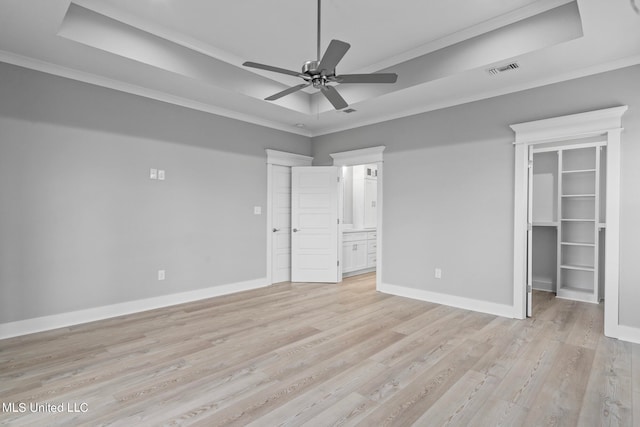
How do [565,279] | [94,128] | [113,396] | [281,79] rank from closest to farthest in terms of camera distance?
[113,396]
[94,128]
[281,79]
[565,279]

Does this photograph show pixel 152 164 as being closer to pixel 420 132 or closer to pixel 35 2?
pixel 35 2

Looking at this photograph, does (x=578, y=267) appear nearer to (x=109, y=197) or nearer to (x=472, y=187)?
(x=472, y=187)

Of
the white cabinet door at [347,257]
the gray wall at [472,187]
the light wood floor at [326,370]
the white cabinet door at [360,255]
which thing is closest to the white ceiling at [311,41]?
the gray wall at [472,187]

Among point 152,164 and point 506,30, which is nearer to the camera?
point 506,30

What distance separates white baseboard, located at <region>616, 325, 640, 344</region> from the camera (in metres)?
3.06

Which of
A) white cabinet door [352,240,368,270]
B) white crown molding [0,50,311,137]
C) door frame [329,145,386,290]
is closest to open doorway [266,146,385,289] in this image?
door frame [329,145,386,290]

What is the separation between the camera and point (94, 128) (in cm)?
363

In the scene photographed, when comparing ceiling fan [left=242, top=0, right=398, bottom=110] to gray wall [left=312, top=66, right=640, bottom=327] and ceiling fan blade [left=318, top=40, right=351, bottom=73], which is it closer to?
ceiling fan blade [left=318, top=40, right=351, bottom=73]

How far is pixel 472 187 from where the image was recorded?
414cm

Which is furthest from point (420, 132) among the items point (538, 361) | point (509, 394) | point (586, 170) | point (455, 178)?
point (509, 394)

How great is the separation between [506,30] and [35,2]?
3.87 meters

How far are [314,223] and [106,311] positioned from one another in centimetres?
320

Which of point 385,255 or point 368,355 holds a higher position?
point 385,255

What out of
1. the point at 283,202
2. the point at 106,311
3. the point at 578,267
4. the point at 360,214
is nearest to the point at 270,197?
the point at 283,202
